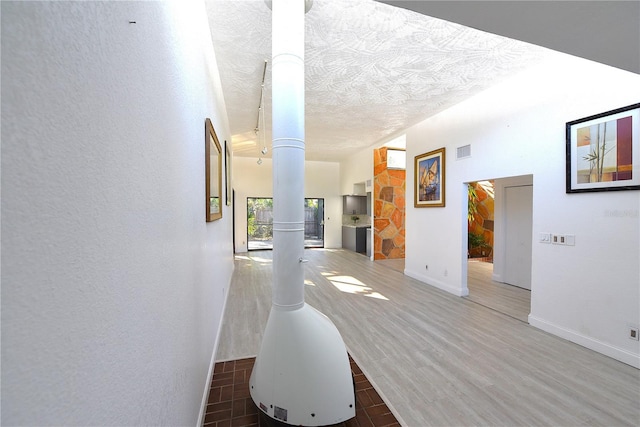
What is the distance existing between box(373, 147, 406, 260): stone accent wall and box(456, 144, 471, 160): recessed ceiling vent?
3.20 meters

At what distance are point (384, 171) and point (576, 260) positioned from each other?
510 centimetres

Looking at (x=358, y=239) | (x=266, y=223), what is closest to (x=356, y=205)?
(x=358, y=239)

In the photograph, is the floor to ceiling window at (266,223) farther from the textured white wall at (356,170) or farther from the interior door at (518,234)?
the interior door at (518,234)

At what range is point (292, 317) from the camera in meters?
1.71

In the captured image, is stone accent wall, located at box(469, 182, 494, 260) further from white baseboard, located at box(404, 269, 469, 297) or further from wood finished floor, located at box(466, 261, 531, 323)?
white baseboard, located at box(404, 269, 469, 297)

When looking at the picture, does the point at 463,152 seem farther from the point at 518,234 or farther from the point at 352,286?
the point at 352,286

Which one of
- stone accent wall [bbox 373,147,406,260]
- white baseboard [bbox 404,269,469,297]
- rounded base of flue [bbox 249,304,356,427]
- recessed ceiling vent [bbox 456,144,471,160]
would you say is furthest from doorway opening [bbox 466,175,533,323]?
rounded base of flue [bbox 249,304,356,427]

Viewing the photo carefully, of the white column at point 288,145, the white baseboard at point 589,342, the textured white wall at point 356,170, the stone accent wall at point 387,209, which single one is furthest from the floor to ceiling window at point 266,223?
the white column at point 288,145

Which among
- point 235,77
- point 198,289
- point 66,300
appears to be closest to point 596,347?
point 198,289

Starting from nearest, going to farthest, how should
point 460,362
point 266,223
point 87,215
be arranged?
point 87,215
point 460,362
point 266,223

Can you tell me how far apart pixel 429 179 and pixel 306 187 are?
5.16 m

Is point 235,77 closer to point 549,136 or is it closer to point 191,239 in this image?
point 191,239

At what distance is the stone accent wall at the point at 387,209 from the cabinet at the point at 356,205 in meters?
1.85

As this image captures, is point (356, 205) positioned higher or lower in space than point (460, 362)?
higher
